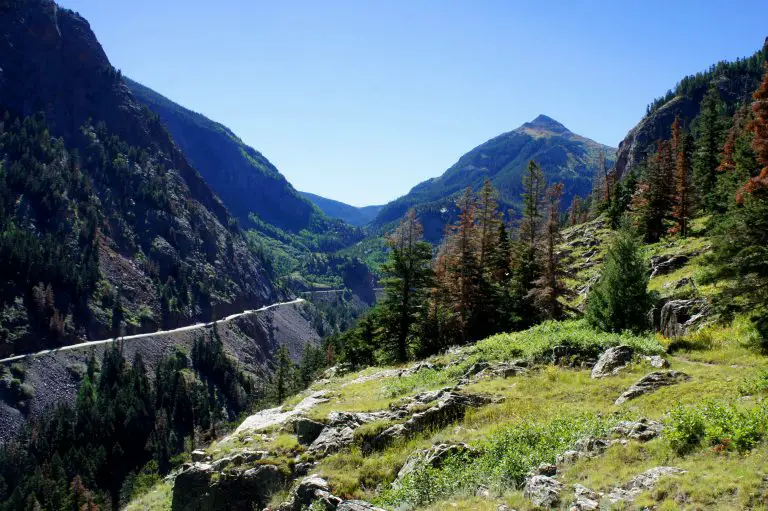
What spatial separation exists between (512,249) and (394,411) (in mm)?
31862

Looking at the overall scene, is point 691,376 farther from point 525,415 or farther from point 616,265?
point 616,265

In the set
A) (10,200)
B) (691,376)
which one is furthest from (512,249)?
(10,200)

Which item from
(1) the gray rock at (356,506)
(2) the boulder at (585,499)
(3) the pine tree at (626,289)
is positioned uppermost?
(3) the pine tree at (626,289)

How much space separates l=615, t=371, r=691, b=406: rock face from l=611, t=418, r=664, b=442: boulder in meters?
3.11

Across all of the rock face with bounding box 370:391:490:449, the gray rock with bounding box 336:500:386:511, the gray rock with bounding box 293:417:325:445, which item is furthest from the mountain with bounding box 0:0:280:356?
the gray rock with bounding box 336:500:386:511

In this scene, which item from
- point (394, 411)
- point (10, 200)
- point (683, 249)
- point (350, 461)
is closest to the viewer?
point (350, 461)

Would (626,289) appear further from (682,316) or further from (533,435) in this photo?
(533,435)

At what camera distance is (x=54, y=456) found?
290 feet

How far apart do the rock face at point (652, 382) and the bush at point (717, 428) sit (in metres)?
4.41

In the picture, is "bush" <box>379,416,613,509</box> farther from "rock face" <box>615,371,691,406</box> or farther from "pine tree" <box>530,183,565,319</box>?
"pine tree" <box>530,183,565,319</box>

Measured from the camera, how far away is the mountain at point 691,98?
181 m

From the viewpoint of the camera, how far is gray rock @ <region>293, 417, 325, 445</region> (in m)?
17.2

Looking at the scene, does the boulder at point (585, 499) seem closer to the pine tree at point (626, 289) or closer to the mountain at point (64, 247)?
the pine tree at point (626, 289)

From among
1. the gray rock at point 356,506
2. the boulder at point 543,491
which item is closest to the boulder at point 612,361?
the boulder at point 543,491
